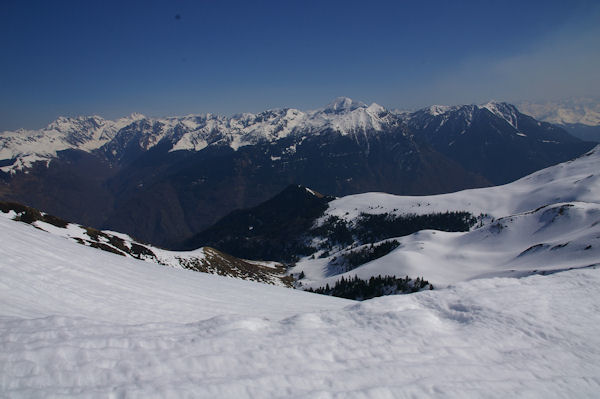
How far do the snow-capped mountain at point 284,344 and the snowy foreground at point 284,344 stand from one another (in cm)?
4

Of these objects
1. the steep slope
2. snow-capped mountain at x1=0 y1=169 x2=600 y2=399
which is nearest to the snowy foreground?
snow-capped mountain at x1=0 y1=169 x2=600 y2=399

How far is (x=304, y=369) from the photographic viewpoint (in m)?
8.21

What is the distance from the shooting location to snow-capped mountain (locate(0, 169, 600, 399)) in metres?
7.14

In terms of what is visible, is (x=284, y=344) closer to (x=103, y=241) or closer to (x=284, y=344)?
(x=284, y=344)

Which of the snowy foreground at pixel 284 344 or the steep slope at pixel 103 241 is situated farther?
the steep slope at pixel 103 241

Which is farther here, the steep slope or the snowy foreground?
the steep slope

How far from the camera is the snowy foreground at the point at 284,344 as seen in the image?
714 cm

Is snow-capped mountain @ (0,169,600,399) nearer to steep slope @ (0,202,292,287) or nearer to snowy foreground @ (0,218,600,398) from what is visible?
snowy foreground @ (0,218,600,398)

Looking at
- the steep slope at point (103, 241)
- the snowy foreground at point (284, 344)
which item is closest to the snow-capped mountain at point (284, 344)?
the snowy foreground at point (284, 344)

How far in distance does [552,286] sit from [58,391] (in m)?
23.2

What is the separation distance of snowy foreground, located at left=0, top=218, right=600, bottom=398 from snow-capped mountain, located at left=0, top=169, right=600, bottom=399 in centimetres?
4

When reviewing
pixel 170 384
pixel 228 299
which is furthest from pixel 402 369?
pixel 228 299

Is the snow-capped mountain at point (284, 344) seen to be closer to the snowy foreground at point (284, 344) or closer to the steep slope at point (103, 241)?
the snowy foreground at point (284, 344)

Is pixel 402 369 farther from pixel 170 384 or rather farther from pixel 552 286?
pixel 552 286
